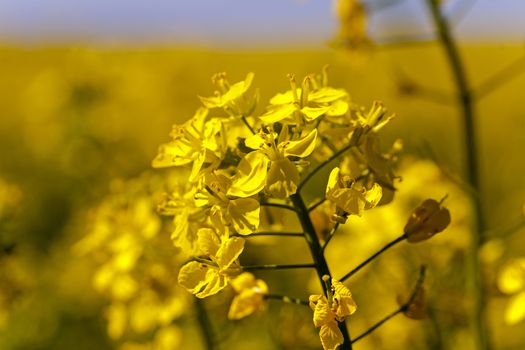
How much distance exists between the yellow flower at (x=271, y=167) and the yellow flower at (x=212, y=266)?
9 cm

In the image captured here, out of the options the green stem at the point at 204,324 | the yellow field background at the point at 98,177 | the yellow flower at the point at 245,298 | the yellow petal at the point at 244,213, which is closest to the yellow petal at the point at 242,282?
the yellow flower at the point at 245,298

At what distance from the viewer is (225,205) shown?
1236 millimetres

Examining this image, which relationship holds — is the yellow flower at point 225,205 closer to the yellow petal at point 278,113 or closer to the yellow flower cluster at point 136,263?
the yellow petal at point 278,113

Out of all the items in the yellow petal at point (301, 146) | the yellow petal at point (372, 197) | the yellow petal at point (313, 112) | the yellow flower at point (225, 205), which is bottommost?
the yellow petal at point (372, 197)

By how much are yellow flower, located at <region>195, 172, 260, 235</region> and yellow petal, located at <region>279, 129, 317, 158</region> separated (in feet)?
0.35

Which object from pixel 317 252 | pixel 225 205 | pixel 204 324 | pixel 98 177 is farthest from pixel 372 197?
pixel 98 177

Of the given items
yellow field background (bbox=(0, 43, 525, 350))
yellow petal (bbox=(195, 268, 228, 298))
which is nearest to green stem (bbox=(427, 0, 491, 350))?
yellow field background (bbox=(0, 43, 525, 350))

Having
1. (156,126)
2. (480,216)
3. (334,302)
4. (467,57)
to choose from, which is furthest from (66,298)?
(467,57)

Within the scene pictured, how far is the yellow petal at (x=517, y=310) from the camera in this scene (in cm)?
165

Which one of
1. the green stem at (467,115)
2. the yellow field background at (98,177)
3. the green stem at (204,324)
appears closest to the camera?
the green stem at (204,324)

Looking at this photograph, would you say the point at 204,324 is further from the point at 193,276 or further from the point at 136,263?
the point at 193,276

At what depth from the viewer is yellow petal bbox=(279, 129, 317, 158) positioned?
1225 millimetres

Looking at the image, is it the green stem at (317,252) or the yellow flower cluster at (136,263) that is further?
the yellow flower cluster at (136,263)

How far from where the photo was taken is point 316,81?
1.53m
